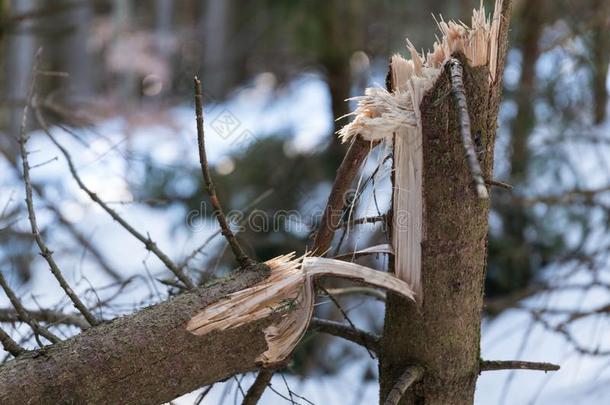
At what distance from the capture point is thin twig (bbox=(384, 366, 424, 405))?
34.1 inches

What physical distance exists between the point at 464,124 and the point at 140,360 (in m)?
0.49

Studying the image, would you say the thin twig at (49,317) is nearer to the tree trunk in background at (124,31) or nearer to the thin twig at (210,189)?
the thin twig at (210,189)

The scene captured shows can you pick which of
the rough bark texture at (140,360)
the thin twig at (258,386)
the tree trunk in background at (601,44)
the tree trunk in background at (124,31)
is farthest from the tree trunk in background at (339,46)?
the tree trunk in background at (124,31)

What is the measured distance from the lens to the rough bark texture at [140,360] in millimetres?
842

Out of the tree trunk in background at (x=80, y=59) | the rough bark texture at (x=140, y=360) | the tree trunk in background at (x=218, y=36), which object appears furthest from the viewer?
the tree trunk in background at (x=218, y=36)

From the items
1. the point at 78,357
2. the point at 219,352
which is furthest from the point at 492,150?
the point at 78,357

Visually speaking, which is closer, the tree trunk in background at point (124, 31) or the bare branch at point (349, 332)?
the bare branch at point (349, 332)

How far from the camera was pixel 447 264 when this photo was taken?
35.5 inches

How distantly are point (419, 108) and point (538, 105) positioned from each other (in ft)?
8.23

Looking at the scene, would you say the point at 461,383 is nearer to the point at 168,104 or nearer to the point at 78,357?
the point at 78,357

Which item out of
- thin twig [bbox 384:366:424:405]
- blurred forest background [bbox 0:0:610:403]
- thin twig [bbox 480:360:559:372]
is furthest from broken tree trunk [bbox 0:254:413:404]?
blurred forest background [bbox 0:0:610:403]

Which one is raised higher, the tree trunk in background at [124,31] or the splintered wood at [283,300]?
the tree trunk in background at [124,31]

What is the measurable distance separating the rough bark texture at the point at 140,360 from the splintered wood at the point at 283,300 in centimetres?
1

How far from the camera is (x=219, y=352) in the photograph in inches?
35.7
